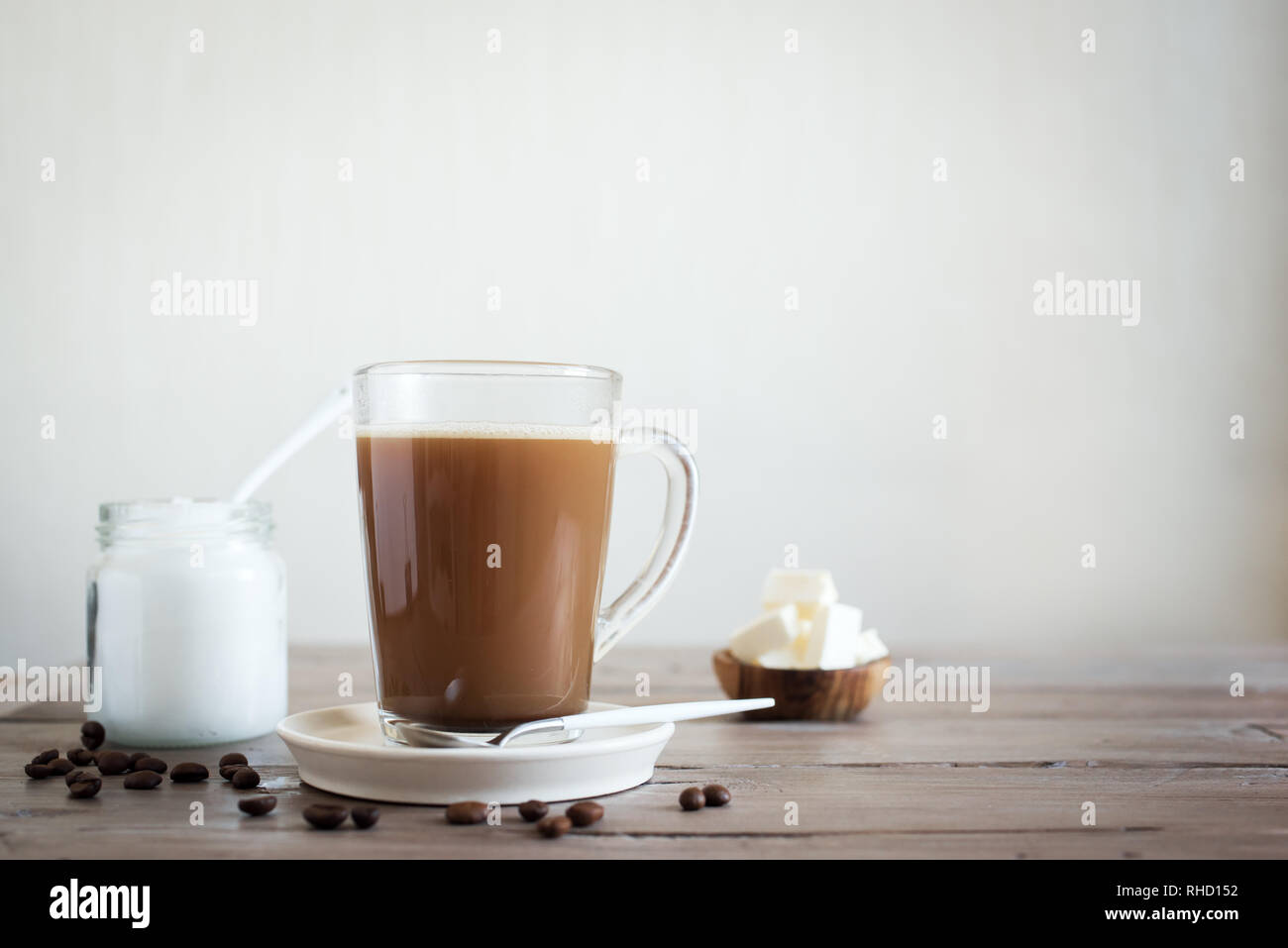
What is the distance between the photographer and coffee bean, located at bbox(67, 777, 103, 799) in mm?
874

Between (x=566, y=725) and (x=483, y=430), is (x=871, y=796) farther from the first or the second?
(x=483, y=430)

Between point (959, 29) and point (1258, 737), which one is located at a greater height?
point (959, 29)

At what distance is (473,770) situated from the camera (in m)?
0.84

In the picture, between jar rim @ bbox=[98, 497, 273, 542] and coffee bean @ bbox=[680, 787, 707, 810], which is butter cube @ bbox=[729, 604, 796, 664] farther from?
jar rim @ bbox=[98, 497, 273, 542]

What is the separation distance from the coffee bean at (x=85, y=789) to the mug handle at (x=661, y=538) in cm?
42

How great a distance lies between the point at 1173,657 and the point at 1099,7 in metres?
1.88

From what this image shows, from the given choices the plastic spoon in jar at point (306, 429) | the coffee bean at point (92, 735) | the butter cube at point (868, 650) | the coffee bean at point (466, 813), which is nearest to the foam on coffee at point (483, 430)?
the plastic spoon in jar at point (306, 429)

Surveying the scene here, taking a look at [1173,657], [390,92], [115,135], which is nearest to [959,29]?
[390,92]

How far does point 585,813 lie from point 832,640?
1.87 feet

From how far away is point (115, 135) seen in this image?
2.95 meters

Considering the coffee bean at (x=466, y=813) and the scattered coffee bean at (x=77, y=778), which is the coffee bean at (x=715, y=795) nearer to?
the coffee bean at (x=466, y=813)

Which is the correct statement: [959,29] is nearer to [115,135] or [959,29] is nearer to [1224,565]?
[1224,565]

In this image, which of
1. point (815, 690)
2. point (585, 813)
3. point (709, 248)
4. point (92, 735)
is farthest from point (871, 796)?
point (709, 248)
